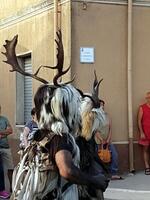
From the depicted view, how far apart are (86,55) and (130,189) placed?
3.15 m

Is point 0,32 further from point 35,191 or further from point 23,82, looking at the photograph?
point 35,191

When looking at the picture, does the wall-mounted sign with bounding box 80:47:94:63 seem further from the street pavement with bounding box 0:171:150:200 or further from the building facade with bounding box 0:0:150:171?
the street pavement with bounding box 0:171:150:200

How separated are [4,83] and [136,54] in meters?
4.44

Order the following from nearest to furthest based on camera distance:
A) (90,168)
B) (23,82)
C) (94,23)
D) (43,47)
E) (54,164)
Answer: (54,164) < (90,168) < (94,23) < (43,47) < (23,82)

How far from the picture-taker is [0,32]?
14.9 m

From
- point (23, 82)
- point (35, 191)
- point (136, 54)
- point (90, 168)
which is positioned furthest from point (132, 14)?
point (35, 191)

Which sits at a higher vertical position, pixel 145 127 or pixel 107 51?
pixel 107 51

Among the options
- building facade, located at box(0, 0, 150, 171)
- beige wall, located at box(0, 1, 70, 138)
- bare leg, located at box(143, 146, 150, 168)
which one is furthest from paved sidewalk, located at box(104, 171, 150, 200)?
beige wall, located at box(0, 1, 70, 138)

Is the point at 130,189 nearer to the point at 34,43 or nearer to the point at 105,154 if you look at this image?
the point at 105,154

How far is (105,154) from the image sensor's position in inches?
428

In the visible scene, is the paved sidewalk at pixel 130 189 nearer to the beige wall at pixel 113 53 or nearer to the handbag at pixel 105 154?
the handbag at pixel 105 154

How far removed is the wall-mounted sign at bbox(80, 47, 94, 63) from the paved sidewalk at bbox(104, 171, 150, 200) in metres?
2.57

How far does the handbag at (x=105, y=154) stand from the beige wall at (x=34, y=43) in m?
1.68

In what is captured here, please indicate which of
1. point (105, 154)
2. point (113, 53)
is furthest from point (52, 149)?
point (113, 53)
